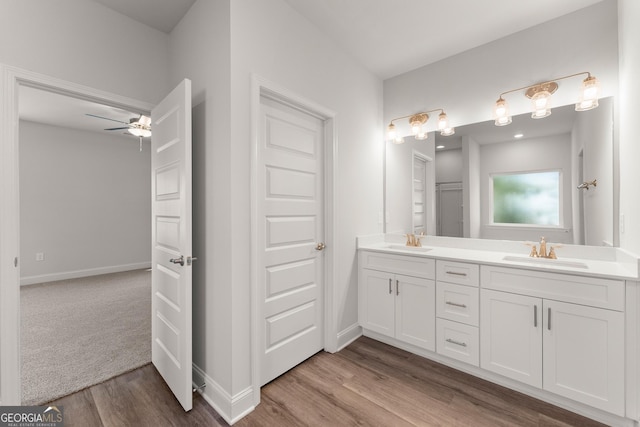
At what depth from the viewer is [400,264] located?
2.48 metres

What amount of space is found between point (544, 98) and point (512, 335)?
1809 mm

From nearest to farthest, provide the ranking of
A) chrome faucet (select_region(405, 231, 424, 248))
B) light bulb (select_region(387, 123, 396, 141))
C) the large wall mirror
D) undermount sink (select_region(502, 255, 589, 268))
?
undermount sink (select_region(502, 255, 589, 268)), the large wall mirror, chrome faucet (select_region(405, 231, 424, 248)), light bulb (select_region(387, 123, 396, 141))

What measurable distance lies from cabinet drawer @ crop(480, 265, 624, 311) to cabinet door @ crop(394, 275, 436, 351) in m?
0.45

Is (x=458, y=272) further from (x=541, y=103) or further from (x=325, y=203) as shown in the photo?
(x=541, y=103)

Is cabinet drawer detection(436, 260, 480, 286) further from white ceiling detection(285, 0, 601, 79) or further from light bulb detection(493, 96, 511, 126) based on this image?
white ceiling detection(285, 0, 601, 79)

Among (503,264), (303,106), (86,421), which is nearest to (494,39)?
(303,106)

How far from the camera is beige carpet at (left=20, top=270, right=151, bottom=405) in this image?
2051 mm

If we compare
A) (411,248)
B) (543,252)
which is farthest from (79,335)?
(543,252)

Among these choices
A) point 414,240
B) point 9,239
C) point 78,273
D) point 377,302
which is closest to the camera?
point 9,239

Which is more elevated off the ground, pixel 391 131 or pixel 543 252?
pixel 391 131

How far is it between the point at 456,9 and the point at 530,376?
2662 mm

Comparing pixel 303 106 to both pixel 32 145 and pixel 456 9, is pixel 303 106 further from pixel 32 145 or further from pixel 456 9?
pixel 32 145

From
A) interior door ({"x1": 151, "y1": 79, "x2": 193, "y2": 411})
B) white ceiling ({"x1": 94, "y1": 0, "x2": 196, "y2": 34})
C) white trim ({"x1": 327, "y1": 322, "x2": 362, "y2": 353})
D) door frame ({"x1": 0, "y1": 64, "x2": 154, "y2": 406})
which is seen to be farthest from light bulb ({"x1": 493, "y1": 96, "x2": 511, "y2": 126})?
door frame ({"x1": 0, "y1": 64, "x2": 154, "y2": 406})

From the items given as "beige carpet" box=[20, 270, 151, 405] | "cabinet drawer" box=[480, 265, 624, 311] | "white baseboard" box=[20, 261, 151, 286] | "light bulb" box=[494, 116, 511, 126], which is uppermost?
"light bulb" box=[494, 116, 511, 126]
